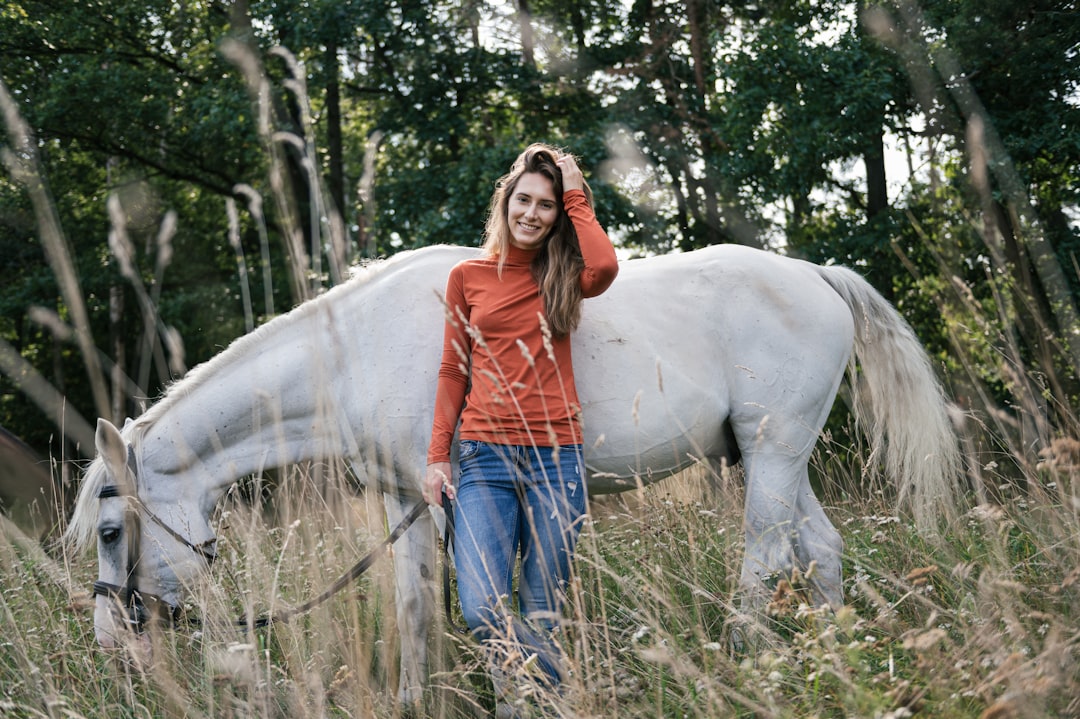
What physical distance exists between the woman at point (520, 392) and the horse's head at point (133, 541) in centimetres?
105

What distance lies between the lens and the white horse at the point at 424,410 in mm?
2953

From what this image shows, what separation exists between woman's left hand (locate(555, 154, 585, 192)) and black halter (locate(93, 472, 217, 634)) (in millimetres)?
1855

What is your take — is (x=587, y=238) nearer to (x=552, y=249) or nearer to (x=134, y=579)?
(x=552, y=249)

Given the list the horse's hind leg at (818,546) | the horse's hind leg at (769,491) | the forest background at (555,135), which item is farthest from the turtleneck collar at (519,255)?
the forest background at (555,135)

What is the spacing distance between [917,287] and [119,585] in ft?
28.5

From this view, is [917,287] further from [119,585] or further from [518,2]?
[119,585]

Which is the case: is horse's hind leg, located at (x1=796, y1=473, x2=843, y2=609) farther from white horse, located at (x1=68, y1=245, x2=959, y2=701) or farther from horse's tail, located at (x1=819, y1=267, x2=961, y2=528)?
horse's tail, located at (x1=819, y1=267, x2=961, y2=528)

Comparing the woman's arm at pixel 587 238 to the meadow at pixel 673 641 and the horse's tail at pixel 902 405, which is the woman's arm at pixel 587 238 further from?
the horse's tail at pixel 902 405

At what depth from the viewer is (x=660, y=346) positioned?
3.10 metres

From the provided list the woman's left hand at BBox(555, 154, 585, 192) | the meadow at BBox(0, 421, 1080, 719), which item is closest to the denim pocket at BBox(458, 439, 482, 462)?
the meadow at BBox(0, 421, 1080, 719)

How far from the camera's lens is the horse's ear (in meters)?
2.82

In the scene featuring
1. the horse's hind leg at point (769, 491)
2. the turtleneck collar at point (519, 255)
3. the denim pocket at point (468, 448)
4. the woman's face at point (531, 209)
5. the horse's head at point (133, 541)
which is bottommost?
the horse's hind leg at point (769, 491)

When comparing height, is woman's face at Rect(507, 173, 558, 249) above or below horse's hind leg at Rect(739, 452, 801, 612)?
above

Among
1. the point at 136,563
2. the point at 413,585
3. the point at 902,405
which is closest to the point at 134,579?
the point at 136,563
